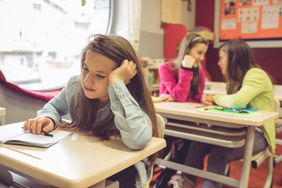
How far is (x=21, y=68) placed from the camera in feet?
7.65

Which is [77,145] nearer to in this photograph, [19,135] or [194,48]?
[19,135]

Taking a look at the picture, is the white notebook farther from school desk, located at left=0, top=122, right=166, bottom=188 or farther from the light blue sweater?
the light blue sweater

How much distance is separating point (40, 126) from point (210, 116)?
0.89 m

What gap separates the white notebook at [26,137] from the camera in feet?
3.20

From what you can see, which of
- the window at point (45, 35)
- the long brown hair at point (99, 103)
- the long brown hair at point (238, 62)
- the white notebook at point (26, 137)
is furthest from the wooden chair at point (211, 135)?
the window at point (45, 35)

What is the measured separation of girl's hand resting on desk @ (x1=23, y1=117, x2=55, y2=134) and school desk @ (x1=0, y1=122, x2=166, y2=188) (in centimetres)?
12

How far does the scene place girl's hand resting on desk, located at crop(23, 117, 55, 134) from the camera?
3.67ft

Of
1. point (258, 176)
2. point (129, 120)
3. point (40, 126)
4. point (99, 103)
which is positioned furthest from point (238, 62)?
point (40, 126)

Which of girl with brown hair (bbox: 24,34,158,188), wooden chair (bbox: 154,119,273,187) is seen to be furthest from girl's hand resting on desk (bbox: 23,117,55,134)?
wooden chair (bbox: 154,119,273,187)

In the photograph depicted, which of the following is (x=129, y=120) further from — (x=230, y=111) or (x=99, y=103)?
(x=230, y=111)

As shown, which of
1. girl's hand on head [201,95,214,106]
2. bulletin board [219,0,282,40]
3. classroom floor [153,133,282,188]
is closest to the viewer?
girl's hand on head [201,95,214,106]

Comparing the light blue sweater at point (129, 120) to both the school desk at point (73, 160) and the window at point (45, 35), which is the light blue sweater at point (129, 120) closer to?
the school desk at point (73, 160)

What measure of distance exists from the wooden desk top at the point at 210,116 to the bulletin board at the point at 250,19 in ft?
6.70

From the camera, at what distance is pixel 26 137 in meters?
1.03
